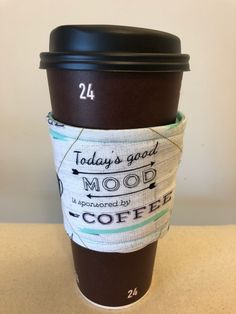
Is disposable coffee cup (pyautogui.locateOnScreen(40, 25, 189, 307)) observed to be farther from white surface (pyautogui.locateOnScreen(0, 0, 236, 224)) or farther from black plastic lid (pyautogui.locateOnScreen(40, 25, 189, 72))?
white surface (pyautogui.locateOnScreen(0, 0, 236, 224))

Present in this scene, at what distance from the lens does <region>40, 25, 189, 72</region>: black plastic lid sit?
360 mm

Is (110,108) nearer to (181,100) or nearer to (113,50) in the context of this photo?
(113,50)

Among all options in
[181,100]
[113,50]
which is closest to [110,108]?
[113,50]

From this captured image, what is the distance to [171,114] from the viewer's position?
44 centimetres

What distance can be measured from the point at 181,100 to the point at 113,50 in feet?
1.39

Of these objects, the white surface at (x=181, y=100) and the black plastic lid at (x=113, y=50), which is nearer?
the black plastic lid at (x=113, y=50)

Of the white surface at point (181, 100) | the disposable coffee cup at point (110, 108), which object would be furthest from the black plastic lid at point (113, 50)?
the white surface at point (181, 100)

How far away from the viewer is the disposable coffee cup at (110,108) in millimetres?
366

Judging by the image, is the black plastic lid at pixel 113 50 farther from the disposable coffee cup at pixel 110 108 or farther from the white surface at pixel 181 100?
the white surface at pixel 181 100

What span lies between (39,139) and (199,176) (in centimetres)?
46

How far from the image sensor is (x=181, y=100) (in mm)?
749

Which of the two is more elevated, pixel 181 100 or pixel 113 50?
pixel 113 50

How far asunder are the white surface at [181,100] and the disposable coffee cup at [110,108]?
305mm

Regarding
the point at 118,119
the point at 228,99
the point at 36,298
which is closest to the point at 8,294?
the point at 36,298
